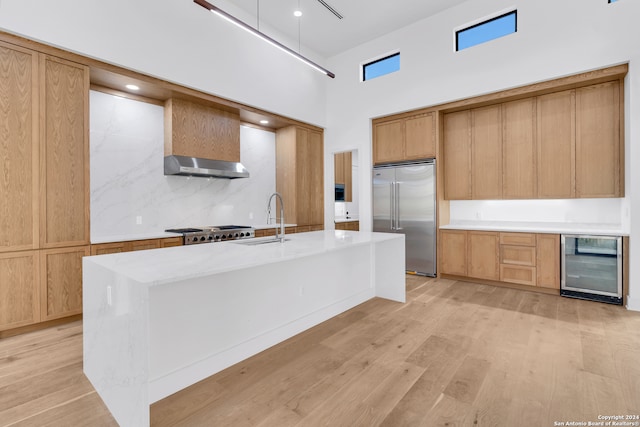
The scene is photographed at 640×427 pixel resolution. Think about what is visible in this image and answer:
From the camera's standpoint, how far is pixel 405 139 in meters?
5.46

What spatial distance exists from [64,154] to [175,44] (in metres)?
1.92

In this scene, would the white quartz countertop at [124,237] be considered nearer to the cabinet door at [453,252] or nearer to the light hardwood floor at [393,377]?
the light hardwood floor at [393,377]

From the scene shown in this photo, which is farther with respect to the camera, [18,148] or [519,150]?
[519,150]

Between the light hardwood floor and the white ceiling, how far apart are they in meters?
4.50

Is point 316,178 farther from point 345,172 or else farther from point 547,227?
point 547,227

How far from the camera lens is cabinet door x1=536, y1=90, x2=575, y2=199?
13.8 ft

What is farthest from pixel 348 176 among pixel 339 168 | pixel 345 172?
pixel 339 168

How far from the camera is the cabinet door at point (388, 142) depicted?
554cm

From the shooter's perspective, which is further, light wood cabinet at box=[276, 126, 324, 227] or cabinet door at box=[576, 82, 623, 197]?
light wood cabinet at box=[276, 126, 324, 227]

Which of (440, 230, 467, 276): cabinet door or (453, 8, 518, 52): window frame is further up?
(453, 8, 518, 52): window frame

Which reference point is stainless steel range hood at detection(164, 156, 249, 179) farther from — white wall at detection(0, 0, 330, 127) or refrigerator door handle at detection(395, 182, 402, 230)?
refrigerator door handle at detection(395, 182, 402, 230)

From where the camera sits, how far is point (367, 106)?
19.3 feet

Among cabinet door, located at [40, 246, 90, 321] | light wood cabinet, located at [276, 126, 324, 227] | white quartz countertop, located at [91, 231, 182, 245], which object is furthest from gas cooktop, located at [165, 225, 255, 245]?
light wood cabinet, located at [276, 126, 324, 227]

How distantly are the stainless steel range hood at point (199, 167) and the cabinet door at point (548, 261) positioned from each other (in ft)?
14.4
